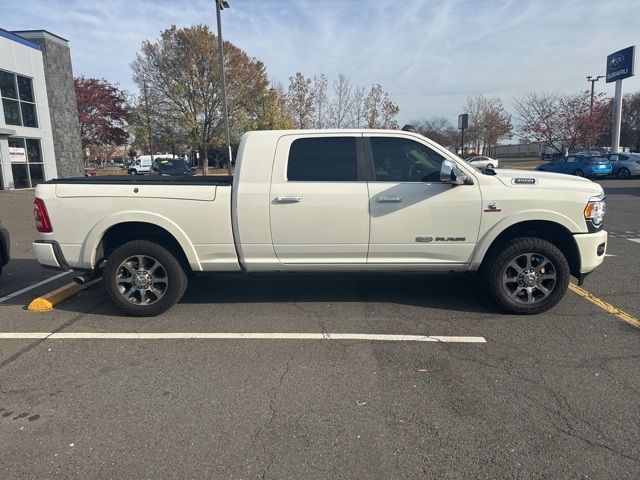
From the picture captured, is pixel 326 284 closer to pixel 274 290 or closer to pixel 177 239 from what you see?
pixel 274 290

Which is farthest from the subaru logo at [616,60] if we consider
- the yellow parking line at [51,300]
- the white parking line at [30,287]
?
the yellow parking line at [51,300]

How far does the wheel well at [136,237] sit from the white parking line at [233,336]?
0.85 metres

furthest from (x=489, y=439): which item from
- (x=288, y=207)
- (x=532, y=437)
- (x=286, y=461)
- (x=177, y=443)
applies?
(x=288, y=207)

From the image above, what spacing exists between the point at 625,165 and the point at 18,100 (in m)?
32.8

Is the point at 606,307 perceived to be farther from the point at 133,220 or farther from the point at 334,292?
the point at 133,220

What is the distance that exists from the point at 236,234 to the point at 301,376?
1744 millimetres

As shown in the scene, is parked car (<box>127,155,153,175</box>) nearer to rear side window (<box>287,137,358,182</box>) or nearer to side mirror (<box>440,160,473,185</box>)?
rear side window (<box>287,137,358,182</box>)

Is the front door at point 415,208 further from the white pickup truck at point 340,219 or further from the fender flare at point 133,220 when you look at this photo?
the fender flare at point 133,220

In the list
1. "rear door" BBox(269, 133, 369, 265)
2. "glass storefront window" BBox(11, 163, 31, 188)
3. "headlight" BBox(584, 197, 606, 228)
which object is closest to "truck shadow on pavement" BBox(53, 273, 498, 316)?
"rear door" BBox(269, 133, 369, 265)

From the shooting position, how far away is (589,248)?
461cm

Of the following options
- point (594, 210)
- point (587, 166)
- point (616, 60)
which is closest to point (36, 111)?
point (594, 210)

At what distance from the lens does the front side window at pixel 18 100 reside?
21266 mm

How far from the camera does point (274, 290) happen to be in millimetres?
5754

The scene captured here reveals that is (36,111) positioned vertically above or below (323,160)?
above
